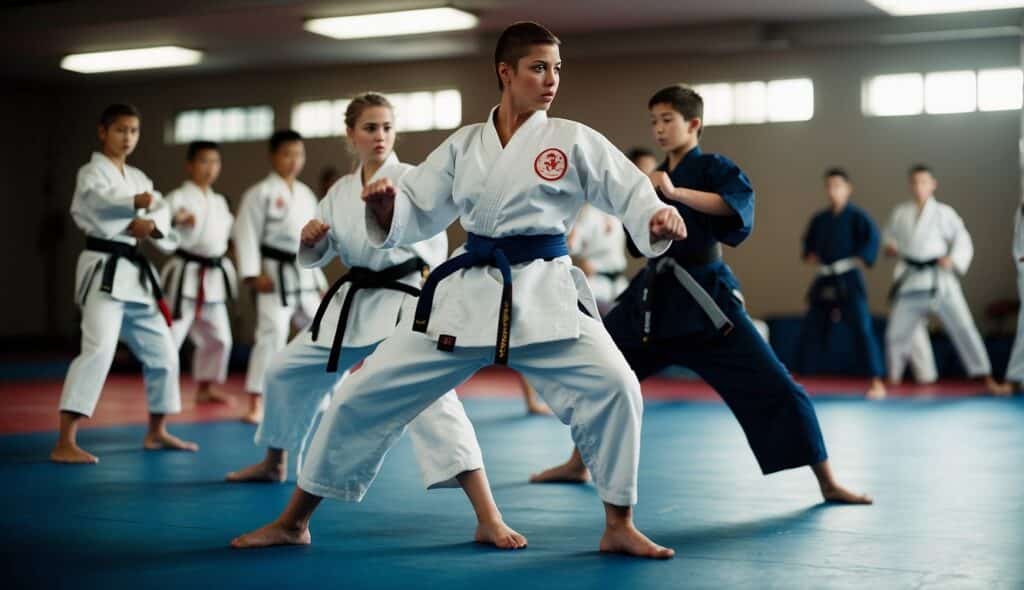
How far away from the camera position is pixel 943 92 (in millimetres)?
10039

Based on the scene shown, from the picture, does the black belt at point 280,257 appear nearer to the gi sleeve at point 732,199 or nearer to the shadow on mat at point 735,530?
the gi sleeve at point 732,199

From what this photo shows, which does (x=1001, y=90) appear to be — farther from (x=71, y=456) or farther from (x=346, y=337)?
(x=71, y=456)

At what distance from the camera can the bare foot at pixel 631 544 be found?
2816mm

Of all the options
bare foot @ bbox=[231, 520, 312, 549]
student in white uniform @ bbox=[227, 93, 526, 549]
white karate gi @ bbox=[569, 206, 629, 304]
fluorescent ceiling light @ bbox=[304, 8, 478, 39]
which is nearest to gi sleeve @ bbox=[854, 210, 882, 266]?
white karate gi @ bbox=[569, 206, 629, 304]

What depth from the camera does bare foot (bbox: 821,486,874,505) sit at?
143 inches

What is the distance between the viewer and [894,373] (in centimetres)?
844

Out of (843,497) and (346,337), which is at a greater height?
(346,337)

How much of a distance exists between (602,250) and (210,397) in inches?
108

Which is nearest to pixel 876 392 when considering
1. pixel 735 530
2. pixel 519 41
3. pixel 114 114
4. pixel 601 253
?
pixel 601 253

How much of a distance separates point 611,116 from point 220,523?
8.36m

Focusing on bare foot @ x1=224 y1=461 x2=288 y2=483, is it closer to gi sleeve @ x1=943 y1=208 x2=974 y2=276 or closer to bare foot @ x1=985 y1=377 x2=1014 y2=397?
bare foot @ x1=985 y1=377 x2=1014 y2=397

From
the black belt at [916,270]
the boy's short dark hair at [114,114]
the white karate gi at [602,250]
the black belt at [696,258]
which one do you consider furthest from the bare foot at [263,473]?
the black belt at [916,270]

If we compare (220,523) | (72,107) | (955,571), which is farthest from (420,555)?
(72,107)

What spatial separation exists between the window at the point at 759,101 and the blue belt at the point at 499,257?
8.15 meters
